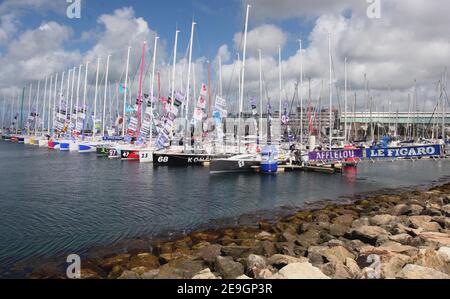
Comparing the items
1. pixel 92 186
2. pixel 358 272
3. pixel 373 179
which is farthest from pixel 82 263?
pixel 373 179

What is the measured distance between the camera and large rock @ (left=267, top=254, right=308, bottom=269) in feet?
43.1

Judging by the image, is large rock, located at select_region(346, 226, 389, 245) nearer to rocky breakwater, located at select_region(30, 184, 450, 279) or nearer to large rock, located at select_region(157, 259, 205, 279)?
rocky breakwater, located at select_region(30, 184, 450, 279)

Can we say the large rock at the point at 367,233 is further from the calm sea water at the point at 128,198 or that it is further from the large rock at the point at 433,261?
the calm sea water at the point at 128,198

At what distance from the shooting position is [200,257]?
14633 mm

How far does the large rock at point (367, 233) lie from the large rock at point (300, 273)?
622cm

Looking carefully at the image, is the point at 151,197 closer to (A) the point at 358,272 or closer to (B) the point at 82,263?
(B) the point at 82,263

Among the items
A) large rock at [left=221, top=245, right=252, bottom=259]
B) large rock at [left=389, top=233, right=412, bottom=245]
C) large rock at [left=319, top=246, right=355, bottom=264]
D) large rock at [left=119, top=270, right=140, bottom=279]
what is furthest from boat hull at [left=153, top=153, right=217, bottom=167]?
large rock at [left=119, top=270, right=140, bottom=279]

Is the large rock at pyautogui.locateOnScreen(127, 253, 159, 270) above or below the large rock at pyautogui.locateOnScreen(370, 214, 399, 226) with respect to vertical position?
below

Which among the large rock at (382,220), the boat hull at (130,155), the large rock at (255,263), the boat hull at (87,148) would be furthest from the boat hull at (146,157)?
the large rock at (255,263)

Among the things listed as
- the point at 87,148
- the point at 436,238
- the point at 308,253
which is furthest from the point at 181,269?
the point at 87,148

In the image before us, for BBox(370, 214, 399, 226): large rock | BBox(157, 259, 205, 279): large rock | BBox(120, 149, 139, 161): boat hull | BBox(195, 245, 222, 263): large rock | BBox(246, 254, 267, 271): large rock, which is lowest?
BBox(157, 259, 205, 279): large rock

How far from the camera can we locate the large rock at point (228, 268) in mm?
12570

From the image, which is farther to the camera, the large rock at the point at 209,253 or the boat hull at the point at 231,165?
the boat hull at the point at 231,165

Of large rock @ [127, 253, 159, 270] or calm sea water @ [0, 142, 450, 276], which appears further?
calm sea water @ [0, 142, 450, 276]
